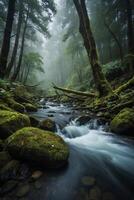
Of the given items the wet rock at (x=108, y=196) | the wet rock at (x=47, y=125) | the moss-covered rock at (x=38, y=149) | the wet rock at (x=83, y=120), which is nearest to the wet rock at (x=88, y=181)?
the wet rock at (x=108, y=196)

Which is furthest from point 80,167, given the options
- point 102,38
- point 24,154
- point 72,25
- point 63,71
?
point 63,71

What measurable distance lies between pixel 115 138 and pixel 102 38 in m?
18.0

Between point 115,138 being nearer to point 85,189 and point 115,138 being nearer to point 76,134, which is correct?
point 76,134

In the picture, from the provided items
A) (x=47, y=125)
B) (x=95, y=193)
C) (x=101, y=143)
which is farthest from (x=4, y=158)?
(x=101, y=143)

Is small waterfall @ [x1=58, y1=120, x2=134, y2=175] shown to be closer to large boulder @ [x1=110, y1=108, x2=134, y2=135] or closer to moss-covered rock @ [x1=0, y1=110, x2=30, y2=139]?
large boulder @ [x1=110, y1=108, x2=134, y2=135]

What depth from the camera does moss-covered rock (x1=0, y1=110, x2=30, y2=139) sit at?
358 centimetres

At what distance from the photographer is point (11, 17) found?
8211 mm

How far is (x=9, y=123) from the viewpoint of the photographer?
3.68 m

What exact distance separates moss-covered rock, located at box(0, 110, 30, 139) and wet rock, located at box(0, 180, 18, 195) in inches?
49.2

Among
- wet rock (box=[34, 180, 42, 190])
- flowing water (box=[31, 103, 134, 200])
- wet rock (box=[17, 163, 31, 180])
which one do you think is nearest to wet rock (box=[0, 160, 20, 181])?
wet rock (box=[17, 163, 31, 180])

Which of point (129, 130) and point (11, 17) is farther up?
point (11, 17)

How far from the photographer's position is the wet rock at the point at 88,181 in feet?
8.77

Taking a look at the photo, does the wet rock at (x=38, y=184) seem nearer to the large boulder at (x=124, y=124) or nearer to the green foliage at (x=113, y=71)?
the large boulder at (x=124, y=124)

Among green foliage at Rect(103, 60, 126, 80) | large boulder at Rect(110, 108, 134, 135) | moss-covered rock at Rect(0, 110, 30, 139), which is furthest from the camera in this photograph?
Result: green foliage at Rect(103, 60, 126, 80)
